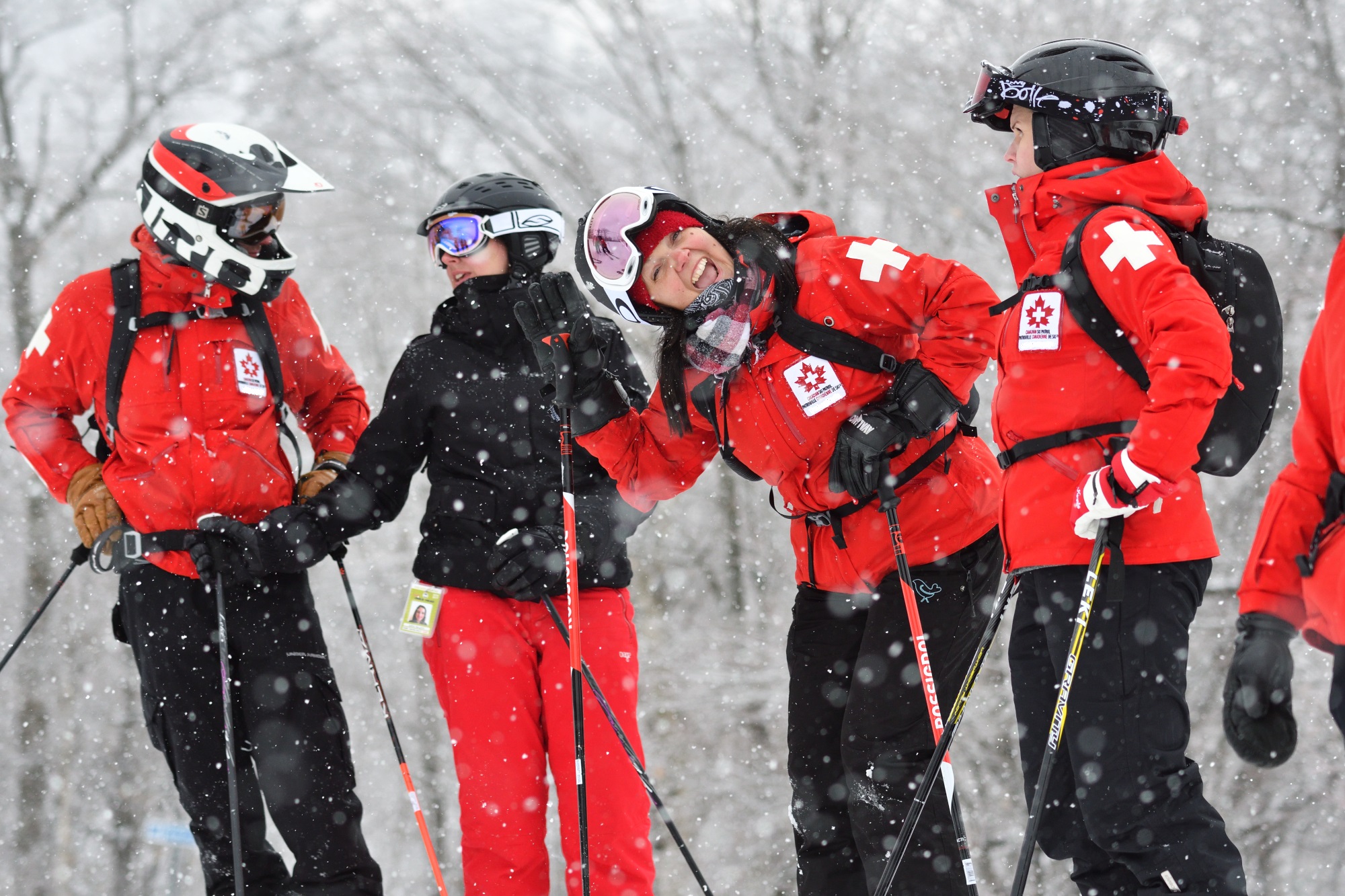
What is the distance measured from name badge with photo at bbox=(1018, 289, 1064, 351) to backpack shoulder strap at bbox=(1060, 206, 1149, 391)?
0.03 metres

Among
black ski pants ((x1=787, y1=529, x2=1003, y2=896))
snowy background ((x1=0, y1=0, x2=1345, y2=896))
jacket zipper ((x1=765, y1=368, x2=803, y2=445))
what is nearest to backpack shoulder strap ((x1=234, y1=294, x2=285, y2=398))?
jacket zipper ((x1=765, y1=368, x2=803, y2=445))

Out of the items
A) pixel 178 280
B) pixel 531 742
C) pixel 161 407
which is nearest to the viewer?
pixel 531 742

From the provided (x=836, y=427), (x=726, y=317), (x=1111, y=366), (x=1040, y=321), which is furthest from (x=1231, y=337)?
(x=726, y=317)

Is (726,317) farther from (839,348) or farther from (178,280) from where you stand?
(178,280)

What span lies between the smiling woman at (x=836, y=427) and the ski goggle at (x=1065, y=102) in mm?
426

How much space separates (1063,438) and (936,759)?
0.79 m

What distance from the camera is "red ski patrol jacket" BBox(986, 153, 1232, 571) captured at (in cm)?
248

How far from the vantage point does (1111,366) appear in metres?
2.76

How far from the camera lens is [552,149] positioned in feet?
52.9

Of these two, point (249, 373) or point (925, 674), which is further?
point (249, 373)

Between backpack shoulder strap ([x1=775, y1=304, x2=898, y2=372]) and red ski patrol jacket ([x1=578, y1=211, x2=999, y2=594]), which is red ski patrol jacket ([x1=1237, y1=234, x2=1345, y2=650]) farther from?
backpack shoulder strap ([x1=775, y1=304, x2=898, y2=372])

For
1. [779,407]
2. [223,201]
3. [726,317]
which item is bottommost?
[779,407]

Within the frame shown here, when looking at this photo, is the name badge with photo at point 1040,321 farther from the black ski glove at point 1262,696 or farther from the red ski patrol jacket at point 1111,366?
the black ski glove at point 1262,696

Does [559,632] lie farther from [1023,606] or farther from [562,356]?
[1023,606]
